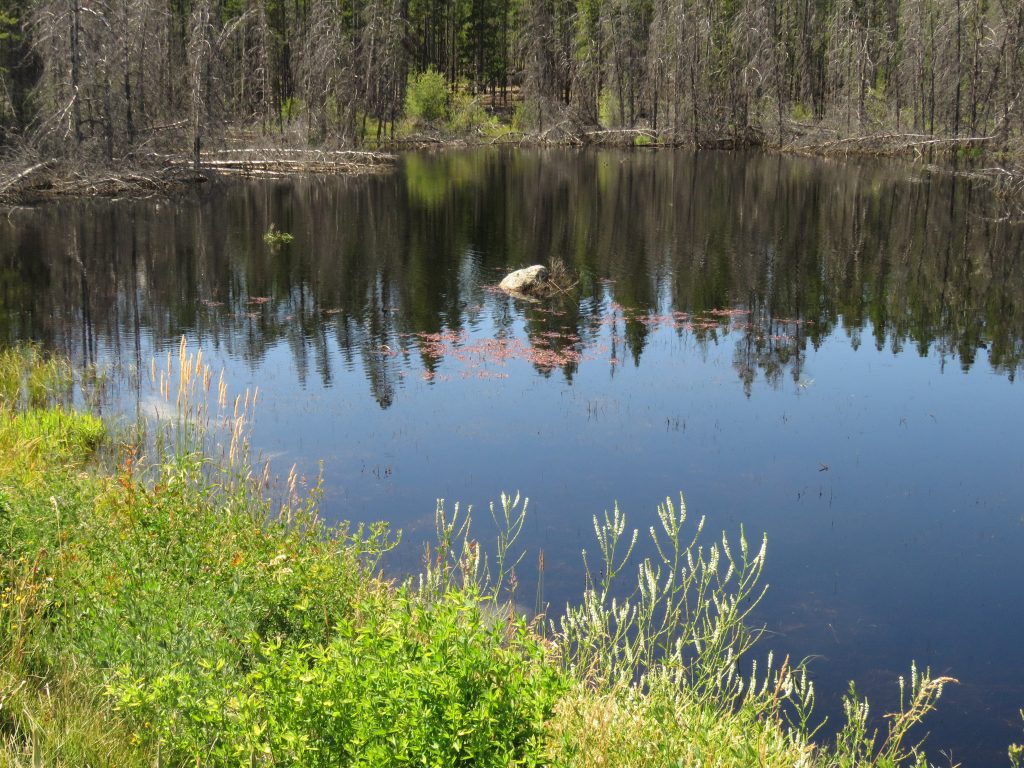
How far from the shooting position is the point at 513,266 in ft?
82.1

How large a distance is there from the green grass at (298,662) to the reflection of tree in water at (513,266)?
24.1 feet

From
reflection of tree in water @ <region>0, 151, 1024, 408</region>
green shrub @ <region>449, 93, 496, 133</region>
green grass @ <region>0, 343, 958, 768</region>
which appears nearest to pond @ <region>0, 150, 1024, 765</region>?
reflection of tree in water @ <region>0, 151, 1024, 408</region>

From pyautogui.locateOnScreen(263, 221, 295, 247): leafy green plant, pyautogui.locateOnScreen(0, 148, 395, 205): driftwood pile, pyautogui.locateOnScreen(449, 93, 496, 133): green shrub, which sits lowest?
pyautogui.locateOnScreen(263, 221, 295, 247): leafy green plant

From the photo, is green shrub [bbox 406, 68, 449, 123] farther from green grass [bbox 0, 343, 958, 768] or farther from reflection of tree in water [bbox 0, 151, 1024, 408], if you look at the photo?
green grass [bbox 0, 343, 958, 768]

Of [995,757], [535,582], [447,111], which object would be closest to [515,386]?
[535,582]

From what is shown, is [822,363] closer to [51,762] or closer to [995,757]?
[995,757]

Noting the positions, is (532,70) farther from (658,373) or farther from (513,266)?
(658,373)

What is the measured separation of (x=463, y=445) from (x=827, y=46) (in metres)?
67.5

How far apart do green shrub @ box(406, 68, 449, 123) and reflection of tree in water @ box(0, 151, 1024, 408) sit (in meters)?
28.7

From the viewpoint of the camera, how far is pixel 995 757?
7211 millimetres

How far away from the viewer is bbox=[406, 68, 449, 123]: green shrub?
67.6 meters

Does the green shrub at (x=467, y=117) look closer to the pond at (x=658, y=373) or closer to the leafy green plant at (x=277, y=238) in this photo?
the pond at (x=658, y=373)

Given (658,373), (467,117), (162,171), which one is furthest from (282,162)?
(658,373)

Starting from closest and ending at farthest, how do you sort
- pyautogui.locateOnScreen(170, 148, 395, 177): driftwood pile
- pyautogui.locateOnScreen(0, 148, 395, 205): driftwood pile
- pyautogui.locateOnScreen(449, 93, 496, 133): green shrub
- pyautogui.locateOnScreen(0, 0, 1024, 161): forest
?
pyautogui.locateOnScreen(0, 148, 395, 205): driftwood pile
pyautogui.locateOnScreen(0, 0, 1024, 161): forest
pyautogui.locateOnScreen(170, 148, 395, 177): driftwood pile
pyautogui.locateOnScreen(449, 93, 496, 133): green shrub
